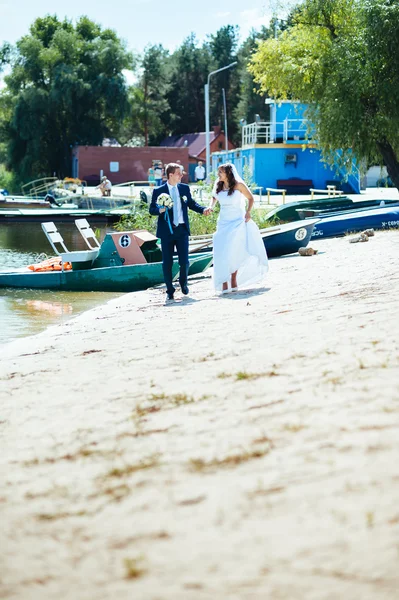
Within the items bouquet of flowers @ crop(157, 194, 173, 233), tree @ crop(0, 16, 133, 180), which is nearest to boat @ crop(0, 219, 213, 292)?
bouquet of flowers @ crop(157, 194, 173, 233)

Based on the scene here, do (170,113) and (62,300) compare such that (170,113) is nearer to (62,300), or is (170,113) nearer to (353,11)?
(353,11)

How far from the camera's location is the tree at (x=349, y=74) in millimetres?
21516

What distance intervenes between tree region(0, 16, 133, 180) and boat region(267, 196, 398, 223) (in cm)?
4365

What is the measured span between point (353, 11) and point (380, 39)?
262 cm

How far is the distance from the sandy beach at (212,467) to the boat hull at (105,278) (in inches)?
274

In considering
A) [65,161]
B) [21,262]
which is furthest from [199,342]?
[65,161]

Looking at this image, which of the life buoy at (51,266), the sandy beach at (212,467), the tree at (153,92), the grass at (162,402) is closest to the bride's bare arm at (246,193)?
the sandy beach at (212,467)

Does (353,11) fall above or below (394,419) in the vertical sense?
above

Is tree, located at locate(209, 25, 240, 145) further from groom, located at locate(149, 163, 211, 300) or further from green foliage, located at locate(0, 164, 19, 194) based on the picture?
groom, located at locate(149, 163, 211, 300)

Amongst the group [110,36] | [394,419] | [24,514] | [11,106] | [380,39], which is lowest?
[24,514]

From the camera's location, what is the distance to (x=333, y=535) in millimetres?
3297

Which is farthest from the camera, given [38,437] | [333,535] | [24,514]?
[38,437]

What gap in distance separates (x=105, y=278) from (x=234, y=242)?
4509mm

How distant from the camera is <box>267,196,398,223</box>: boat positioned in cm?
2283
